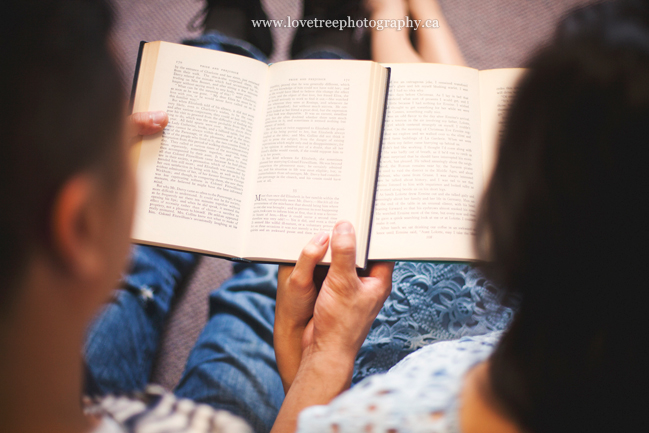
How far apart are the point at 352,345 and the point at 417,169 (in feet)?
1.09

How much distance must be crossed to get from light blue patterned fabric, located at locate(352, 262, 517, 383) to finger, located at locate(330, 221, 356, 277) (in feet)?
0.63

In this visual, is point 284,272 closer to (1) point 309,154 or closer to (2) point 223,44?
(1) point 309,154

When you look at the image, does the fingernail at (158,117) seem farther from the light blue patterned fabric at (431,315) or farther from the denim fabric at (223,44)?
the light blue patterned fabric at (431,315)

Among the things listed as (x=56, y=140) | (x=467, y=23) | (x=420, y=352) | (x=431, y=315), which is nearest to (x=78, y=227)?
(x=56, y=140)

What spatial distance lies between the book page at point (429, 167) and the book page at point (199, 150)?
26 cm

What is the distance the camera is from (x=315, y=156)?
0.64 metres

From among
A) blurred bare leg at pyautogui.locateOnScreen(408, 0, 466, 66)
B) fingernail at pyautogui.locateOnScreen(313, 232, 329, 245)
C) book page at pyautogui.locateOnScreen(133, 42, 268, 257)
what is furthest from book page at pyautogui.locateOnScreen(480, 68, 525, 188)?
book page at pyautogui.locateOnScreen(133, 42, 268, 257)

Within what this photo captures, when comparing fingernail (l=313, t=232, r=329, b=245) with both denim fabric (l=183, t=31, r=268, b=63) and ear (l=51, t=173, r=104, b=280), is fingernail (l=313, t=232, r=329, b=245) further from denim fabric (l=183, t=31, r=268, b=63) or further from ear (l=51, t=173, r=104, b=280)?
denim fabric (l=183, t=31, r=268, b=63)

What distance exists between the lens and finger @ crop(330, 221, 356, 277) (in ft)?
1.91

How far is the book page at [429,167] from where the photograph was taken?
2.04ft

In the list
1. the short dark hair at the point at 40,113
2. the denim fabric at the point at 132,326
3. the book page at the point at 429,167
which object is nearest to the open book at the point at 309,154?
the book page at the point at 429,167

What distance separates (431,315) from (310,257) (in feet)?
0.97

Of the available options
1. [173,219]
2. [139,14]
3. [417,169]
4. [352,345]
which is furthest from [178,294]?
[139,14]

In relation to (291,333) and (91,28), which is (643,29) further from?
(291,333)
